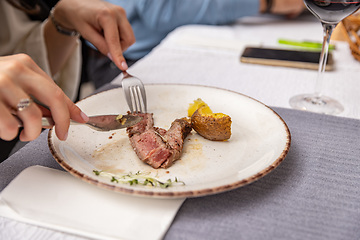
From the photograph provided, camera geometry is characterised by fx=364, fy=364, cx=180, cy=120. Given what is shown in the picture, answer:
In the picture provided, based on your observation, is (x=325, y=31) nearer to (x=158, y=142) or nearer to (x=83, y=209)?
(x=158, y=142)

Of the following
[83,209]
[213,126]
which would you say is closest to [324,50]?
[213,126]

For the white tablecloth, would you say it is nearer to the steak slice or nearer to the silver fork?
the silver fork

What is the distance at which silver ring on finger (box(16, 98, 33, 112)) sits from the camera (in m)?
0.53

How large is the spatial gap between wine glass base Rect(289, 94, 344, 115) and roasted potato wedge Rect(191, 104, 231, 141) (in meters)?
0.30

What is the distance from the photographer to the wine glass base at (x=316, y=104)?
2.96 ft

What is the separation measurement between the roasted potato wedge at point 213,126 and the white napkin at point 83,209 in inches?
7.4

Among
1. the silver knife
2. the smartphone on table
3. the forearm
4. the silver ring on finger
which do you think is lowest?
the forearm

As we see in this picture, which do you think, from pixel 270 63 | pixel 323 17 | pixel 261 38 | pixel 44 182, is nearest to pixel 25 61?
pixel 44 182

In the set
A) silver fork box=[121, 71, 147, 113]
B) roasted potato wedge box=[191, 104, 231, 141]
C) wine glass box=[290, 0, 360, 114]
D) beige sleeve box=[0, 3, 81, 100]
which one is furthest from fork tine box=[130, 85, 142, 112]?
beige sleeve box=[0, 3, 81, 100]

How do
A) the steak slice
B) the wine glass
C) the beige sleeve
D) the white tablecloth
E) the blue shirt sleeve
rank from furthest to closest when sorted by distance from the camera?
the blue shirt sleeve
the beige sleeve
the white tablecloth
the wine glass
the steak slice

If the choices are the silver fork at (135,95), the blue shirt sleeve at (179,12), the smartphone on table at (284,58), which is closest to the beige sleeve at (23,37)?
the blue shirt sleeve at (179,12)

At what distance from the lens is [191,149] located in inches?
27.2

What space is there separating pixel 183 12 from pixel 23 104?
4.33ft

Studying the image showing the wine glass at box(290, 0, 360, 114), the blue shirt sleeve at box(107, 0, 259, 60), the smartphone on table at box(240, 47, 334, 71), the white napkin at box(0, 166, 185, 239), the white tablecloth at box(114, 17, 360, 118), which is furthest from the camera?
the blue shirt sleeve at box(107, 0, 259, 60)
